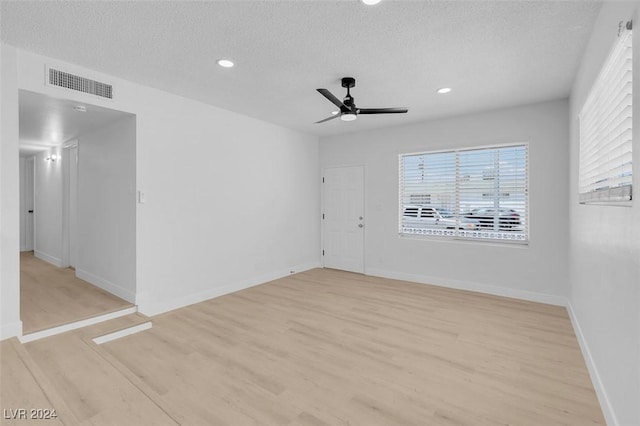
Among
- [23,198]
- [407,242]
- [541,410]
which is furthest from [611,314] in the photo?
[23,198]

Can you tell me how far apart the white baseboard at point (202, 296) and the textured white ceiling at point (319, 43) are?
2639 millimetres

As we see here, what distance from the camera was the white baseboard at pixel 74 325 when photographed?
2.85 meters

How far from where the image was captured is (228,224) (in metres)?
4.64

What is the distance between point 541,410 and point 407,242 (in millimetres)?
3451

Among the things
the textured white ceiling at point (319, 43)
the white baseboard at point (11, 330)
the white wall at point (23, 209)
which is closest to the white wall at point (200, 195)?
the white baseboard at point (11, 330)

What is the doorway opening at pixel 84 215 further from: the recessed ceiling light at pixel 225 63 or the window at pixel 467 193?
the window at pixel 467 193

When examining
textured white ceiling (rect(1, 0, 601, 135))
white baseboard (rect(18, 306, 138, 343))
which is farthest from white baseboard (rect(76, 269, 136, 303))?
textured white ceiling (rect(1, 0, 601, 135))

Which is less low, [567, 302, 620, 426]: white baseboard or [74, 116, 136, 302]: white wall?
[74, 116, 136, 302]: white wall

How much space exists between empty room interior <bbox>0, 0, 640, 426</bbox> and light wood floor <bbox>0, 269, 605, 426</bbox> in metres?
0.02

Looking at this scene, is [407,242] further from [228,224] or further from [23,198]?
[23,198]

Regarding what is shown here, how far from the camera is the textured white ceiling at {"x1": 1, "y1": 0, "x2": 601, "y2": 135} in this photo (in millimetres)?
2195

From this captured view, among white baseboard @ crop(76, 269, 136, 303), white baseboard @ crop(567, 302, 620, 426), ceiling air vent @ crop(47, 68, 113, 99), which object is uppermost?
ceiling air vent @ crop(47, 68, 113, 99)

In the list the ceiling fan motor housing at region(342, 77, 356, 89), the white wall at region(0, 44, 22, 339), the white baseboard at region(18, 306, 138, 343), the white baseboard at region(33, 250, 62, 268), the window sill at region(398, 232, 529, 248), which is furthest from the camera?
the white baseboard at region(33, 250, 62, 268)

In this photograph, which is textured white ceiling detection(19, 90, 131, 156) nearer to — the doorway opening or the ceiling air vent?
the doorway opening
